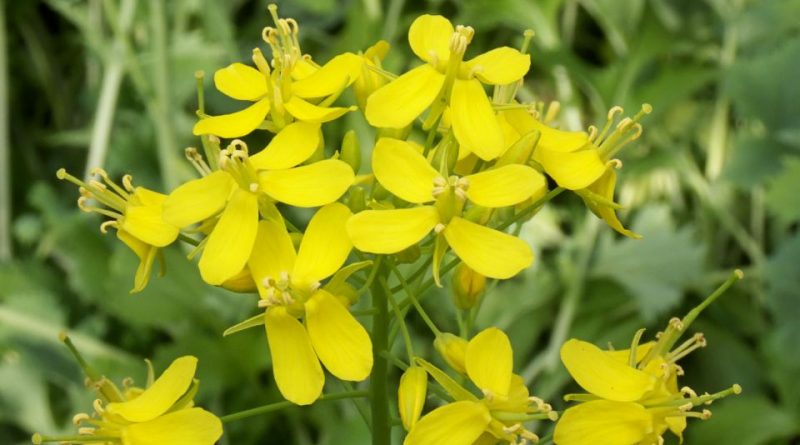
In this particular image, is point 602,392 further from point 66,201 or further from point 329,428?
point 66,201

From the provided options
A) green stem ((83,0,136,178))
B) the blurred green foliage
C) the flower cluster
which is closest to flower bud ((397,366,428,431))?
the flower cluster

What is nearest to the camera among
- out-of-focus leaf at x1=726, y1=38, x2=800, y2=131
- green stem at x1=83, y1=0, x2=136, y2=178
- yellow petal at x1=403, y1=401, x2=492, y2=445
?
yellow petal at x1=403, y1=401, x2=492, y2=445

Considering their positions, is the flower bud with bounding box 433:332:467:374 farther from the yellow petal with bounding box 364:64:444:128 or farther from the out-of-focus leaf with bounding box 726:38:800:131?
the out-of-focus leaf with bounding box 726:38:800:131

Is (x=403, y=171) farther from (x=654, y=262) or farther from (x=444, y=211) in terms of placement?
(x=654, y=262)

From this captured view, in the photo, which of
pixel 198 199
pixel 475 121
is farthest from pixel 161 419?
pixel 475 121

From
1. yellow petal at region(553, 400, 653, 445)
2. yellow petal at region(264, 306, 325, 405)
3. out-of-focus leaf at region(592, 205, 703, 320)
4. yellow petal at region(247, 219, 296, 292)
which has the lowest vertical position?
out-of-focus leaf at region(592, 205, 703, 320)

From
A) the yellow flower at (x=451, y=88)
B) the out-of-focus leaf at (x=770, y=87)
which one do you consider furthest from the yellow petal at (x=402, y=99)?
the out-of-focus leaf at (x=770, y=87)
